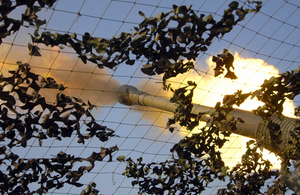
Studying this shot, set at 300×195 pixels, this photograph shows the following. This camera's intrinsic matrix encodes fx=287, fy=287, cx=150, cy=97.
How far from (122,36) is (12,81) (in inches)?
54.5

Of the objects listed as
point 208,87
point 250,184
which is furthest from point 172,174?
point 208,87

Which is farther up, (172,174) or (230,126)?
(230,126)

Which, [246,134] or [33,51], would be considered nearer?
[33,51]

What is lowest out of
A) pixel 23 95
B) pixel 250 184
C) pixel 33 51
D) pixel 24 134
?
pixel 250 184

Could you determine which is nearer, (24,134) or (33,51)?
(33,51)

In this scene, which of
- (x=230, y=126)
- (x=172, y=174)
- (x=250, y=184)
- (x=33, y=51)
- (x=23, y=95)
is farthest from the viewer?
(x=250, y=184)

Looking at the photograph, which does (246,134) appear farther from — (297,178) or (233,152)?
(297,178)

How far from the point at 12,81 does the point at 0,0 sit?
2.97ft

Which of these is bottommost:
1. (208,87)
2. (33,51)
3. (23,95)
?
(23,95)

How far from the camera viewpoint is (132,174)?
4.87 metres

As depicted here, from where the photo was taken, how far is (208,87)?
714 centimetres

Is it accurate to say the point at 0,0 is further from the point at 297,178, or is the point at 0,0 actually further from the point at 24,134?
the point at 297,178

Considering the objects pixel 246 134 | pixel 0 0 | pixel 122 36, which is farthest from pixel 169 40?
pixel 246 134

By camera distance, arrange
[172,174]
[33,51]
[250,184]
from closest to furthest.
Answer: [33,51], [172,174], [250,184]
